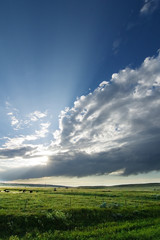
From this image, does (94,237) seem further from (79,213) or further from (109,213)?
(109,213)

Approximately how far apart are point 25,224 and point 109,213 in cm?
1217

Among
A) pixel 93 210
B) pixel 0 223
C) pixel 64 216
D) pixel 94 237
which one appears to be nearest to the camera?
pixel 94 237

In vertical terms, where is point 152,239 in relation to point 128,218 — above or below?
above

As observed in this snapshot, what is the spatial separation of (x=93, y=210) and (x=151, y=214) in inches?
378

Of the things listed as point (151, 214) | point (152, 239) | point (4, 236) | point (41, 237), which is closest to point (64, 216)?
point (41, 237)

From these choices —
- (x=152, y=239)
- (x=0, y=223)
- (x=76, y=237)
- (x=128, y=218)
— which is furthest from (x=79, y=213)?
(x=152, y=239)

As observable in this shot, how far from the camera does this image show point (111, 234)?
16.5 m

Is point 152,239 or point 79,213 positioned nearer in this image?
point 152,239

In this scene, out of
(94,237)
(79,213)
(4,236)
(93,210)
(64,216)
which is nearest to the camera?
(94,237)

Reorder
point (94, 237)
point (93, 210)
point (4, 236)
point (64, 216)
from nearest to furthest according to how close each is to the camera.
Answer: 1. point (94, 237)
2. point (4, 236)
3. point (64, 216)
4. point (93, 210)

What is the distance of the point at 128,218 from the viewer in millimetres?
A: 24734

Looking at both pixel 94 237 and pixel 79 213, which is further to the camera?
pixel 79 213

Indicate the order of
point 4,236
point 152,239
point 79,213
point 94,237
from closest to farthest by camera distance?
point 152,239 → point 94,237 → point 4,236 → point 79,213

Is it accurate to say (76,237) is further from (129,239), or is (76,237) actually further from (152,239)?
(152,239)
